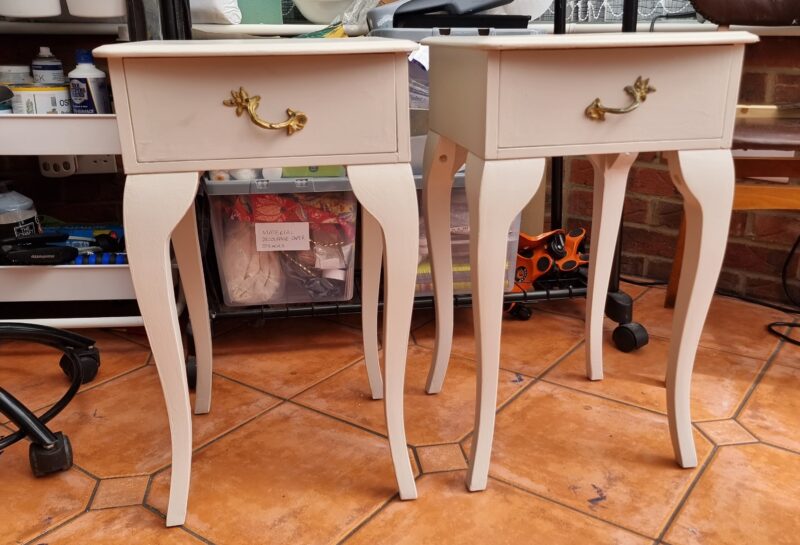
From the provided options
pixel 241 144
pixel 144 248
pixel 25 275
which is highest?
pixel 241 144

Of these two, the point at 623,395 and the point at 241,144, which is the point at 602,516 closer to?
the point at 623,395

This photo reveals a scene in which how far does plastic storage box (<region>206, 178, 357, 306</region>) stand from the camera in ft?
4.52

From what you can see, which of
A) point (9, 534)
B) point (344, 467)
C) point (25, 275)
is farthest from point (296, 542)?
point (25, 275)

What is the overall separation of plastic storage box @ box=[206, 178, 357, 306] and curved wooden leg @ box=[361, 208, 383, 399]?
179mm

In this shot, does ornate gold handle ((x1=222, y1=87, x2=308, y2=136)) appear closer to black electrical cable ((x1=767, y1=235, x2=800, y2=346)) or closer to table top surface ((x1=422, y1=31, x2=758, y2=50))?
table top surface ((x1=422, y1=31, x2=758, y2=50))

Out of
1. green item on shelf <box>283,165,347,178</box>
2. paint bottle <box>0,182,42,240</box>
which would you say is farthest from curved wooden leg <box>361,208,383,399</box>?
paint bottle <box>0,182,42,240</box>

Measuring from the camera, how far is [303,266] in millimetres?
1484

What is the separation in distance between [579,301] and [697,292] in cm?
78

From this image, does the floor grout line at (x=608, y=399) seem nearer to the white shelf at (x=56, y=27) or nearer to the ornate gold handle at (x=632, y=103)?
the ornate gold handle at (x=632, y=103)

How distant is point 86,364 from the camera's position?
137 centimetres

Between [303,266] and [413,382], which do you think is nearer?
[413,382]

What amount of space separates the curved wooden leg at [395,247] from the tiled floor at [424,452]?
16 centimetres

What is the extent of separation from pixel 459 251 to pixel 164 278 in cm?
81

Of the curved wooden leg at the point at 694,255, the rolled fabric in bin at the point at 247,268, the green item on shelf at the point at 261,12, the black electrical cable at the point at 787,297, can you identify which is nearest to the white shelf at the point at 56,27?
the green item on shelf at the point at 261,12
